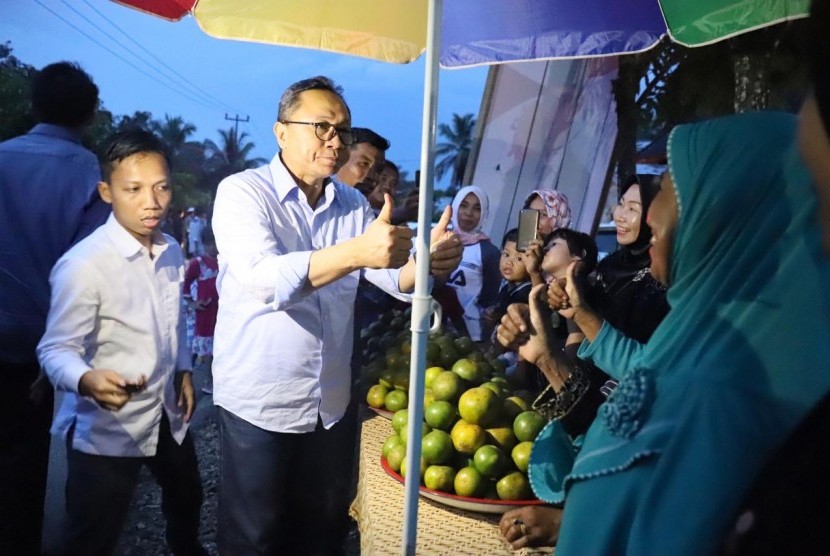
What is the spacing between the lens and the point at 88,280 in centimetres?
191

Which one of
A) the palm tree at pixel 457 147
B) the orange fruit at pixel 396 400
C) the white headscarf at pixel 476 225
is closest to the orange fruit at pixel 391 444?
the orange fruit at pixel 396 400

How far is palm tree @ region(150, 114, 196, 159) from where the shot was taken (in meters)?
2.10

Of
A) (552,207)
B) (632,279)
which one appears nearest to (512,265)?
(552,207)

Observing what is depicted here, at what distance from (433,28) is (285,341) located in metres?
1.05

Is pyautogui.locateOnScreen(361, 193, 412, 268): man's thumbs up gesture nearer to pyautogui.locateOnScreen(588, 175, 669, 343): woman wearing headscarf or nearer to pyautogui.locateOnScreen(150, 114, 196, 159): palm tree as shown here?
pyautogui.locateOnScreen(588, 175, 669, 343): woman wearing headscarf

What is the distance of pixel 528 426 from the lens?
A: 1809 millimetres

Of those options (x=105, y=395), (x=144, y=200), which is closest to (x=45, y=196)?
(x=144, y=200)

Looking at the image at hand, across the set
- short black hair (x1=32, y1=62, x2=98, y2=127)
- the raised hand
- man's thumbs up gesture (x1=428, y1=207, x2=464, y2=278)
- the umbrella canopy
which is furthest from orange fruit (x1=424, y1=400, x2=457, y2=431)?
short black hair (x1=32, y1=62, x2=98, y2=127)

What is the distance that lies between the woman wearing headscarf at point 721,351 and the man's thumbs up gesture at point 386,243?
0.64 m

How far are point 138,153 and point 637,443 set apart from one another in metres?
1.66

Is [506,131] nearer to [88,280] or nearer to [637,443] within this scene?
[88,280]

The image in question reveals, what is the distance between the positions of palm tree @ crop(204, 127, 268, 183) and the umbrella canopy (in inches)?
15.1

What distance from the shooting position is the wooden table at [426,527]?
155cm

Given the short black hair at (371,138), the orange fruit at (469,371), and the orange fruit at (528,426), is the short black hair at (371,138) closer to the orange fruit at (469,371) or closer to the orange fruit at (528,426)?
the orange fruit at (469,371)
